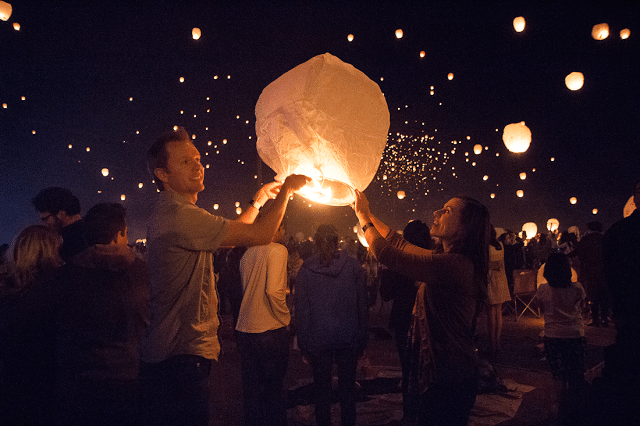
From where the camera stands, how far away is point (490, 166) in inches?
1075

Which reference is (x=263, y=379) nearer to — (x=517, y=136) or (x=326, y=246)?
(x=326, y=246)

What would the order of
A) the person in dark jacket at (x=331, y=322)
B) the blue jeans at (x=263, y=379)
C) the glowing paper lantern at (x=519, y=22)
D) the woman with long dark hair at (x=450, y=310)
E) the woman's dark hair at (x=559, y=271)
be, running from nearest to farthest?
Answer: the woman with long dark hair at (x=450, y=310)
the blue jeans at (x=263, y=379)
the person in dark jacket at (x=331, y=322)
the woman's dark hair at (x=559, y=271)
the glowing paper lantern at (x=519, y=22)

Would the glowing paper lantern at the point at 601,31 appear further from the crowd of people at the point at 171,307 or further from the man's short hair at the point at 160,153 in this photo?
the man's short hair at the point at 160,153

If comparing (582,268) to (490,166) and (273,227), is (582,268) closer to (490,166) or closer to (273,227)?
(273,227)

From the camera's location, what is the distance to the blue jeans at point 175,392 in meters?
1.96

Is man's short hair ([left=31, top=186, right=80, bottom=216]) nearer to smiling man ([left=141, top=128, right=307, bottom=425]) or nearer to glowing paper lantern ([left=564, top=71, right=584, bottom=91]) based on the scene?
smiling man ([left=141, top=128, right=307, bottom=425])

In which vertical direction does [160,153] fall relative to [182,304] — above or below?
above

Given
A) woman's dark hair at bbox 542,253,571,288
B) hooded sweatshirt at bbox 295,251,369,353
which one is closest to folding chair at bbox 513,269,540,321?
woman's dark hair at bbox 542,253,571,288

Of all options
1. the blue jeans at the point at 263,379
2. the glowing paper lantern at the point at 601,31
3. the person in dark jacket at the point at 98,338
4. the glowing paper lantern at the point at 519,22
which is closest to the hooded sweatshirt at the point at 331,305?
the blue jeans at the point at 263,379

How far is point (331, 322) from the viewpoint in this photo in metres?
3.65

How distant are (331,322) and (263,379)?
32.4 inches

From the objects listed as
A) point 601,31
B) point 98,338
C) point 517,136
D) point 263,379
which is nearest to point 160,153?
point 98,338

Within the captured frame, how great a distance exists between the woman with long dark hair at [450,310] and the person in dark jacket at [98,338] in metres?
1.52

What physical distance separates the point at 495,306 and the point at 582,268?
404 cm
